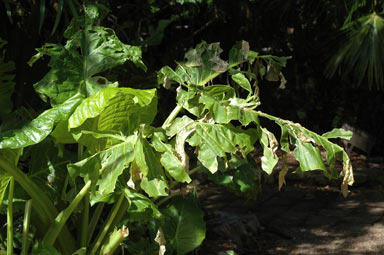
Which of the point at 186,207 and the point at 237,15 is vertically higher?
the point at 237,15

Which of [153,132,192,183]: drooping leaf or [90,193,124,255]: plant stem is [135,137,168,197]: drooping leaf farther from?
[90,193,124,255]: plant stem

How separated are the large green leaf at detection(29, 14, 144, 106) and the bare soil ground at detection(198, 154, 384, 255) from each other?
1379 millimetres

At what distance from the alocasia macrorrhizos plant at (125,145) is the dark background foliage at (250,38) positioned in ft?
1.83

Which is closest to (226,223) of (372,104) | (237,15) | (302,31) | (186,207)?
(186,207)

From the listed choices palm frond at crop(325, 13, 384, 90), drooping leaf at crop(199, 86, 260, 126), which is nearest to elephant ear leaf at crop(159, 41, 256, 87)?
drooping leaf at crop(199, 86, 260, 126)

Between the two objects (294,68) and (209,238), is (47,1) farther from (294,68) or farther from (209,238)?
(294,68)

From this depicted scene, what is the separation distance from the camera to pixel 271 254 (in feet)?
12.0

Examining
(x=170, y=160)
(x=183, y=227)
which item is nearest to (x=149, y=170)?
(x=170, y=160)

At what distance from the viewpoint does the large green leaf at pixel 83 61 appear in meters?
2.27

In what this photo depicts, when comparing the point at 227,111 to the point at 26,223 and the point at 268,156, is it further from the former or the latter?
the point at 26,223

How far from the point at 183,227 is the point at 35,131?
1038 mm

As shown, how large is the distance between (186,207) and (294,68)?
5191mm

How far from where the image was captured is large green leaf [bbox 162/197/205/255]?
2.67m

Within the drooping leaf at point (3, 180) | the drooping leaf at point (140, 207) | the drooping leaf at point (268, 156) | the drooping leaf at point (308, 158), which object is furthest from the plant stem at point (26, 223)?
the drooping leaf at point (308, 158)
